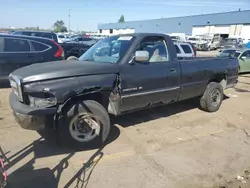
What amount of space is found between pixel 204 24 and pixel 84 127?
5885cm

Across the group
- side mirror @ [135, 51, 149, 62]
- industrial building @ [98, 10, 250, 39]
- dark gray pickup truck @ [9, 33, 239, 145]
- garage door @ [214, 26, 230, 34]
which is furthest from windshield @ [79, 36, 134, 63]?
garage door @ [214, 26, 230, 34]

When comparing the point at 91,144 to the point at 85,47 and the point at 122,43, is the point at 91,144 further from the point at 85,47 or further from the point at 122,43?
the point at 85,47

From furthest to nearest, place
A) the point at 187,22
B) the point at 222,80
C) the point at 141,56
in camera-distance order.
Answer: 1. the point at 187,22
2. the point at 222,80
3. the point at 141,56

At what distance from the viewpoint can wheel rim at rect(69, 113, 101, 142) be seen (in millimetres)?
4113

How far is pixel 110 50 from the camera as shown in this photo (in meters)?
5.04

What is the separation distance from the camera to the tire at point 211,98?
651cm

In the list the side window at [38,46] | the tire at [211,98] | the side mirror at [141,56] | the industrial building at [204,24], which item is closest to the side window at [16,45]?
the side window at [38,46]

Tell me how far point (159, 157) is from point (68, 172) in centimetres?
145

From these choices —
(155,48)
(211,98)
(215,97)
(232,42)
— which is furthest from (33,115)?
(232,42)

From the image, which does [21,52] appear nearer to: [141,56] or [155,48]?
[155,48]

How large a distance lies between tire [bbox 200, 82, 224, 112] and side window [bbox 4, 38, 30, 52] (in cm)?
584

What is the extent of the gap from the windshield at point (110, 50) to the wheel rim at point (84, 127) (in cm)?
115

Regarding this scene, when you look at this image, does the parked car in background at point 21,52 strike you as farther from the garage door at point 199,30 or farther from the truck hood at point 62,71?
the garage door at point 199,30

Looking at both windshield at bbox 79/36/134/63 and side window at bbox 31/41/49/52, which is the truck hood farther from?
side window at bbox 31/41/49/52
